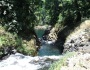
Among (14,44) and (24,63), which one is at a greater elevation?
(14,44)

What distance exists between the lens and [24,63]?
20.5m

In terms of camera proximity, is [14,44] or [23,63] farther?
[14,44]

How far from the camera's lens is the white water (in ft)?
62.4

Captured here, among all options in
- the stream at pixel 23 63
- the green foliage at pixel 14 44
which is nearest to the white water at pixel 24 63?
the stream at pixel 23 63

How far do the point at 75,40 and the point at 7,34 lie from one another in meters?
9.32

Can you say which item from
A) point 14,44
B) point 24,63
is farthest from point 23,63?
point 14,44

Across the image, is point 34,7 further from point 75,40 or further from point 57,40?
point 57,40

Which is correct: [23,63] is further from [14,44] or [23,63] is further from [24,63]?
[14,44]

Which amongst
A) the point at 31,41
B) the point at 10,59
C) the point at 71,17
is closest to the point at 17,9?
the point at 31,41

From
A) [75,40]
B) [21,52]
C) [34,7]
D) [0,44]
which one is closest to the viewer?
[0,44]

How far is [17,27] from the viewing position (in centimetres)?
2834

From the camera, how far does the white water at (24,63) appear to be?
19.0 m

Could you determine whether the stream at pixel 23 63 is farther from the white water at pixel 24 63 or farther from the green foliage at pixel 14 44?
the green foliage at pixel 14 44

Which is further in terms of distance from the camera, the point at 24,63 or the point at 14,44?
the point at 14,44
